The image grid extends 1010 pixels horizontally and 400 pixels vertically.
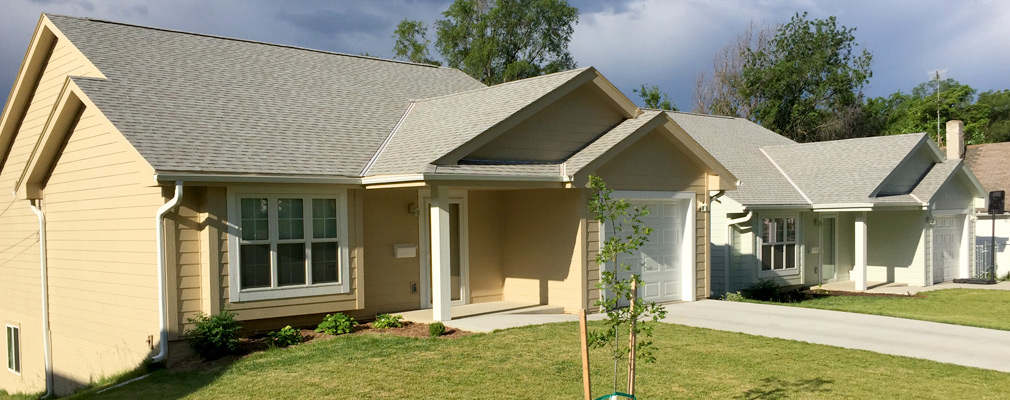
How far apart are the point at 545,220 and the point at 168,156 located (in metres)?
6.53

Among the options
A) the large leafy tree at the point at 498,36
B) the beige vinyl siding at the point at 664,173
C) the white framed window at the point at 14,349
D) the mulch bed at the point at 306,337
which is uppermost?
the large leafy tree at the point at 498,36

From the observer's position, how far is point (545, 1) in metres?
42.2

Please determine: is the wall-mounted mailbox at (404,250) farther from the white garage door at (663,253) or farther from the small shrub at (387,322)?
the white garage door at (663,253)

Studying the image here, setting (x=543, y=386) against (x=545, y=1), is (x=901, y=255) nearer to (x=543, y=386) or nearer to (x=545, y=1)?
(x=543, y=386)

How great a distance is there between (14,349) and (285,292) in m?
8.58

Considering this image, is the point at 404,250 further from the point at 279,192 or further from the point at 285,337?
the point at 285,337

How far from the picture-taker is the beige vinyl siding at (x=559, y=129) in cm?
1400

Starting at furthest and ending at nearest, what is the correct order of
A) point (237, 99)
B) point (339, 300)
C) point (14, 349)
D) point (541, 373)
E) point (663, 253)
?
point (14, 349), point (663, 253), point (237, 99), point (339, 300), point (541, 373)

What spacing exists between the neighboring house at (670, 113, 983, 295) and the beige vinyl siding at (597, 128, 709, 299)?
374 cm

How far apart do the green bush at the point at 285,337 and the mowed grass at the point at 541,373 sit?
0.96 ft

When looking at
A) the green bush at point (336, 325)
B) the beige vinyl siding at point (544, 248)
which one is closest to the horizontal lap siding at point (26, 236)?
the green bush at point (336, 325)

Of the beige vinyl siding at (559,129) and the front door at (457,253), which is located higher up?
the beige vinyl siding at (559,129)

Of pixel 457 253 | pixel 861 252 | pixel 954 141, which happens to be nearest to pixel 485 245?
pixel 457 253

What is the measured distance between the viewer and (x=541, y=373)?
973 cm
